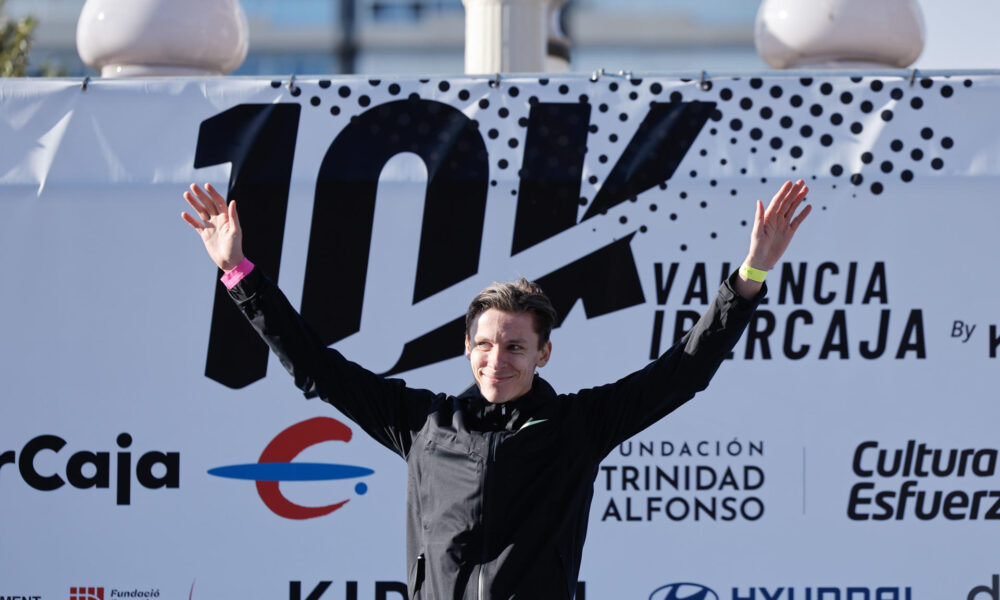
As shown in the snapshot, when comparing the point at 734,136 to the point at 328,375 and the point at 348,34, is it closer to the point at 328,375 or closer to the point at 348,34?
the point at 328,375

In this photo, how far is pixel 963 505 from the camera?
338 cm

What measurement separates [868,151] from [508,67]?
51.3 inches

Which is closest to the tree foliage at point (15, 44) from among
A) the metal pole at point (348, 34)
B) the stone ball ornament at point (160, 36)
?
the stone ball ornament at point (160, 36)

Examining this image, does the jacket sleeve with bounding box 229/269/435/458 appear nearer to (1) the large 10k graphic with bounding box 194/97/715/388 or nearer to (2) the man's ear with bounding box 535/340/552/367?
(2) the man's ear with bounding box 535/340/552/367

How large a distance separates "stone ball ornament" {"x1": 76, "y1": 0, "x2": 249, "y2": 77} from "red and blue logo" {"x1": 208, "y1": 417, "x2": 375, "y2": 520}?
1.23 metres

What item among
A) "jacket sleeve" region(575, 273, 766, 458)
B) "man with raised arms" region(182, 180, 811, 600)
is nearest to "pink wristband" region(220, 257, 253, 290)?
"man with raised arms" region(182, 180, 811, 600)

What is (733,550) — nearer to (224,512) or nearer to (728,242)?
(728,242)

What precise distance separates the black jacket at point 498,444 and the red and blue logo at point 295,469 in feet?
4.09

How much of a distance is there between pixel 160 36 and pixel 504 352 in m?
2.13

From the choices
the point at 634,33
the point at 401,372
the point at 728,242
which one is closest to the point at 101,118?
the point at 401,372

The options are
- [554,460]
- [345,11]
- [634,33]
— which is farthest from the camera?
[634,33]

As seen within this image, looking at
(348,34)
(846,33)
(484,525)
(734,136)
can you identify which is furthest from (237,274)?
(348,34)

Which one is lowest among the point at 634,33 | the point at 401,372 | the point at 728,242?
the point at 401,372

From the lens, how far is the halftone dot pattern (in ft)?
11.3
